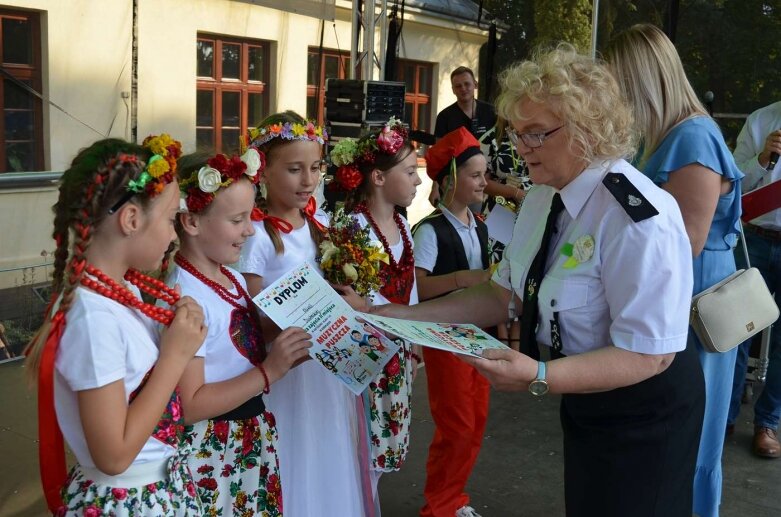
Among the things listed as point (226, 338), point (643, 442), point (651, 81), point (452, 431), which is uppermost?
point (651, 81)

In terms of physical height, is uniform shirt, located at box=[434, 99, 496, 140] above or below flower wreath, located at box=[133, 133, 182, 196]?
above

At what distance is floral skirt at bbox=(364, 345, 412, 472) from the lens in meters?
3.38

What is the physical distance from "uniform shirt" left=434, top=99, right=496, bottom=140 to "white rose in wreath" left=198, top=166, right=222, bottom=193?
6.04m

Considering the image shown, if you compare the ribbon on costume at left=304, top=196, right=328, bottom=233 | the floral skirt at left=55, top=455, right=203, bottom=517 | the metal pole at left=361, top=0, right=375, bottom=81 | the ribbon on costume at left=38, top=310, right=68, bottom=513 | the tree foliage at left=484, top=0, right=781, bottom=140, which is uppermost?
the tree foliage at left=484, top=0, right=781, bottom=140

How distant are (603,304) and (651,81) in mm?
1186

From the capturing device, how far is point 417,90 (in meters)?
14.6

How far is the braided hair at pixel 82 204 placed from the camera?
1848mm

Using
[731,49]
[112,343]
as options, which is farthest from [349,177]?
[731,49]

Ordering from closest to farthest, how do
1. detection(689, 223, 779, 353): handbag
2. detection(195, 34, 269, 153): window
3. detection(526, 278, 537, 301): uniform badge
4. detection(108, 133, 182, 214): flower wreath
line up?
detection(108, 133, 182, 214): flower wreath
detection(526, 278, 537, 301): uniform badge
detection(689, 223, 779, 353): handbag
detection(195, 34, 269, 153): window

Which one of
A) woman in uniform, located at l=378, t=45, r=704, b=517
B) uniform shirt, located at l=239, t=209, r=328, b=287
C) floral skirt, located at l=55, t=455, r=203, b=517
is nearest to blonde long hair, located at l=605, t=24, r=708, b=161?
woman in uniform, located at l=378, t=45, r=704, b=517

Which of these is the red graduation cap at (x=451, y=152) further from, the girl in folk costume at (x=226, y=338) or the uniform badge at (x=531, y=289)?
the uniform badge at (x=531, y=289)

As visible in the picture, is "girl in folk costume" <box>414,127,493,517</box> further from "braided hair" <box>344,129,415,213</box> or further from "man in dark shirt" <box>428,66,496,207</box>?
"man in dark shirt" <box>428,66,496,207</box>

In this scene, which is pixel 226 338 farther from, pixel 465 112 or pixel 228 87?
pixel 228 87

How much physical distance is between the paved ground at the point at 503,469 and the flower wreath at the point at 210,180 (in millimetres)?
1907
